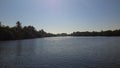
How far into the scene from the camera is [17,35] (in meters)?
115

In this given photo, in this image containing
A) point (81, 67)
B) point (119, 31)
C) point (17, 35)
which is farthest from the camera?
point (119, 31)

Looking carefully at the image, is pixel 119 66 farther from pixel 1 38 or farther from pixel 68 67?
pixel 1 38

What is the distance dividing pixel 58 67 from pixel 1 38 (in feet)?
282

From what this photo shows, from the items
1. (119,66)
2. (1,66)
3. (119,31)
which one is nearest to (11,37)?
(1,66)

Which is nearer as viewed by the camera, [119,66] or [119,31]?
[119,66]

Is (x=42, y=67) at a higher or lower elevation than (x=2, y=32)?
lower

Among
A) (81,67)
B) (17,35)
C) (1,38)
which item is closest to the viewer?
(81,67)

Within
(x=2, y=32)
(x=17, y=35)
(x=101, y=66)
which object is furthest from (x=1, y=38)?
(x=101, y=66)

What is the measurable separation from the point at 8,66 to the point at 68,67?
795 centimetres

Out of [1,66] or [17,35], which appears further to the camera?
[17,35]

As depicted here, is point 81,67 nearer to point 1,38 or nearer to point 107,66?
point 107,66

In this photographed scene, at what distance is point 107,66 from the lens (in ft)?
63.2

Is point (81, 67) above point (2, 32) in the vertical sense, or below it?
below

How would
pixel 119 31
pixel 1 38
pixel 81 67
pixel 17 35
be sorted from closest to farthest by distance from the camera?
pixel 81 67
pixel 1 38
pixel 17 35
pixel 119 31
